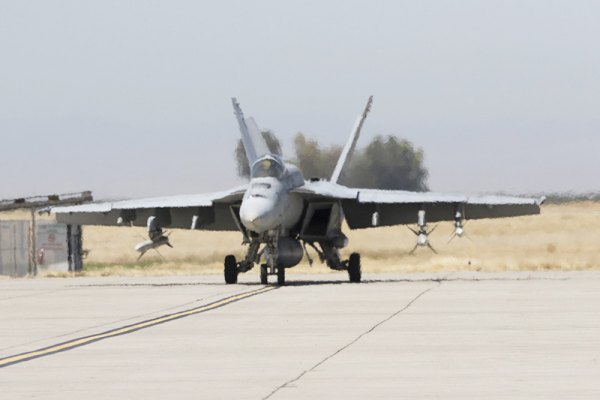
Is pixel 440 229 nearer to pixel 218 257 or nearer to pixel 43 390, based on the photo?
pixel 218 257

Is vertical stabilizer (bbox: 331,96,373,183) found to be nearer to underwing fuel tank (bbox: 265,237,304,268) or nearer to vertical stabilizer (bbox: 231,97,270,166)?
vertical stabilizer (bbox: 231,97,270,166)

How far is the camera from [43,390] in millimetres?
11734

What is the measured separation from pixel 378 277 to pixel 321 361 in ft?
79.7

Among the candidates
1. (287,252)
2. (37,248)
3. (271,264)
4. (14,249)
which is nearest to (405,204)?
(287,252)

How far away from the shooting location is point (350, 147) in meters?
39.7

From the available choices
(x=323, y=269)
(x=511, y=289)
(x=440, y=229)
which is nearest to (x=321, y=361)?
(x=511, y=289)

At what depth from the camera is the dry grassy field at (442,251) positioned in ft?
144

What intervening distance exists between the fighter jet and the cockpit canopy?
0.07ft

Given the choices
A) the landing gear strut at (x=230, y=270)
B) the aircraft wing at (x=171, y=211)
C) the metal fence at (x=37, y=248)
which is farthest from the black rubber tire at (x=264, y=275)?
the metal fence at (x=37, y=248)

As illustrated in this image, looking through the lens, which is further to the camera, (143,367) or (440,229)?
(440,229)

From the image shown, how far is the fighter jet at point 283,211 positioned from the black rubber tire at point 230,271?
0.08 ft

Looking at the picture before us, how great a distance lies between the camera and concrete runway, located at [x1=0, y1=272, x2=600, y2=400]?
11711mm

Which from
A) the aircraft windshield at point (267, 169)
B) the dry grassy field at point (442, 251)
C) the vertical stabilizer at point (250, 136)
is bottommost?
the dry grassy field at point (442, 251)

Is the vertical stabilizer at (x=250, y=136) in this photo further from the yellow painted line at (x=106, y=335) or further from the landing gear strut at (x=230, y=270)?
the yellow painted line at (x=106, y=335)
